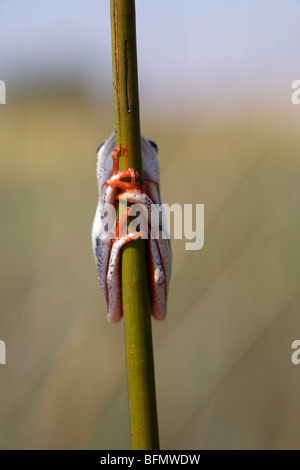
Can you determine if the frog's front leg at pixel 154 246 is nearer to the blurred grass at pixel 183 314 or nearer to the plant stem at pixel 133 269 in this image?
the plant stem at pixel 133 269

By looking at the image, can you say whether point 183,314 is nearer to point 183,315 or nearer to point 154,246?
point 183,315

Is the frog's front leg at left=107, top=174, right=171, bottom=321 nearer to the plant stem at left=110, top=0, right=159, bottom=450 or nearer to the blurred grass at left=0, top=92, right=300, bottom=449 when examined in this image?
the plant stem at left=110, top=0, right=159, bottom=450

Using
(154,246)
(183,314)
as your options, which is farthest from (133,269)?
(183,314)

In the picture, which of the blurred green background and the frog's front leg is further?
the blurred green background

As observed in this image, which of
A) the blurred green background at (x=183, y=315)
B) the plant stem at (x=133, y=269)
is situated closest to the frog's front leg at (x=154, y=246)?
the plant stem at (x=133, y=269)

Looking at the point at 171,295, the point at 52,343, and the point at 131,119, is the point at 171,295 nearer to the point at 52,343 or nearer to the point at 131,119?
the point at 52,343

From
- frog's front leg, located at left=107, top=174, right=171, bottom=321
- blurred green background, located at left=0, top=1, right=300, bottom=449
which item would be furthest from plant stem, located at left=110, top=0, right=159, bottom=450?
blurred green background, located at left=0, top=1, right=300, bottom=449
